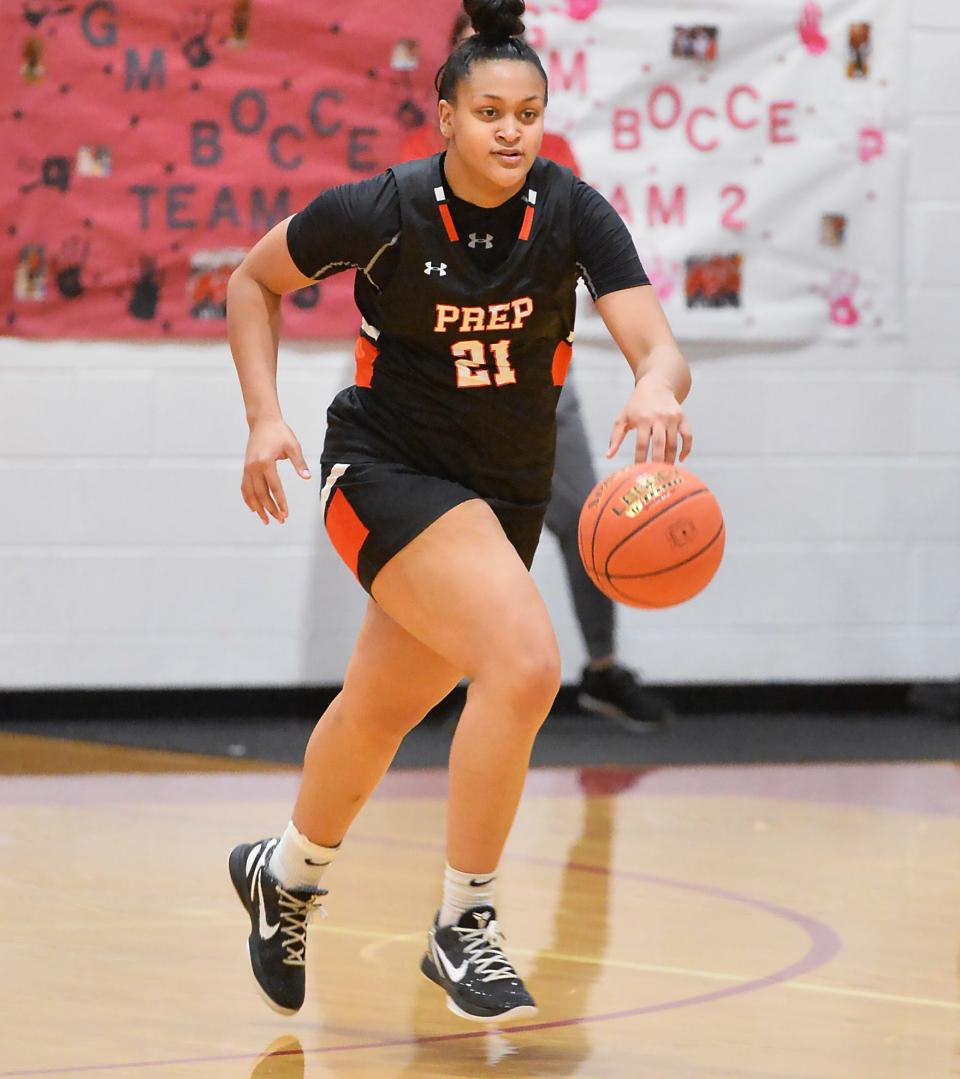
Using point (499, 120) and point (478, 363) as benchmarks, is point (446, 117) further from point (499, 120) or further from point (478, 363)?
point (478, 363)

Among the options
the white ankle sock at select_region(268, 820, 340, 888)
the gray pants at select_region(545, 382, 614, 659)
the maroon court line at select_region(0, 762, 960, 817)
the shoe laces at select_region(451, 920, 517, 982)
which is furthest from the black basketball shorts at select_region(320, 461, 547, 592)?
the gray pants at select_region(545, 382, 614, 659)

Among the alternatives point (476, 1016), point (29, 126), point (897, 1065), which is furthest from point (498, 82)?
point (29, 126)

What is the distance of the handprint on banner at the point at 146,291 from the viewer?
19.6 ft

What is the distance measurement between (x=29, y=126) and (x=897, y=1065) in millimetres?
4397

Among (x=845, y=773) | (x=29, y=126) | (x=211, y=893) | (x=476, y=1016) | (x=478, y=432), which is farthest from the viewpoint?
(x=29, y=126)

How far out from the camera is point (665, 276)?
6.14m

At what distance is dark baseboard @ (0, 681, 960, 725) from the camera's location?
6.09m

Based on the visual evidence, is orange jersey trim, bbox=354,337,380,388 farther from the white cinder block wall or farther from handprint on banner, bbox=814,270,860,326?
handprint on banner, bbox=814,270,860,326

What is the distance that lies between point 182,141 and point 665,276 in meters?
1.69

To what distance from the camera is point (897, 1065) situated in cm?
273

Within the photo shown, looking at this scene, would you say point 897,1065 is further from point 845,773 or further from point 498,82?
point 845,773

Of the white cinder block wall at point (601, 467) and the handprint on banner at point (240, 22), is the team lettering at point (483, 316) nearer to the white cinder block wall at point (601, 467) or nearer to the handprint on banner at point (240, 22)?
the white cinder block wall at point (601, 467)

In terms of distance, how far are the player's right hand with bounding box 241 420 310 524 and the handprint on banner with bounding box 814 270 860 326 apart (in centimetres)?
383

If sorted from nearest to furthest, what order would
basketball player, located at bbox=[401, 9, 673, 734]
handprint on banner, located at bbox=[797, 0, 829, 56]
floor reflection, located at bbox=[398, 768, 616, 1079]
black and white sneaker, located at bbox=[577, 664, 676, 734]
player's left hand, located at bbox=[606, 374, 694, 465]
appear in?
player's left hand, located at bbox=[606, 374, 694, 465] → floor reflection, located at bbox=[398, 768, 616, 1079] → basketball player, located at bbox=[401, 9, 673, 734] → black and white sneaker, located at bbox=[577, 664, 676, 734] → handprint on banner, located at bbox=[797, 0, 829, 56]
